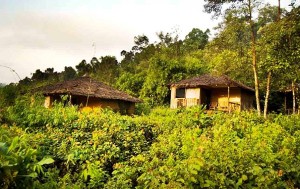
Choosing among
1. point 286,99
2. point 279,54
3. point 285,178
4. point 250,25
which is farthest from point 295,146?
point 286,99

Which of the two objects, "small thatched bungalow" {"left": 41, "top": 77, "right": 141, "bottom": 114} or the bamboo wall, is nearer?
"small thatched bungalow" {"left": 41, "top": 77, "right": 141, "bottom": 114}

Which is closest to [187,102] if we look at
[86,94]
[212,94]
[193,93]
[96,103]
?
[193,93]

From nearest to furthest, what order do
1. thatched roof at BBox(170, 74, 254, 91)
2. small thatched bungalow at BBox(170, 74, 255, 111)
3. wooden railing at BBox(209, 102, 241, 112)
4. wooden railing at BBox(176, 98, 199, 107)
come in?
thatched roof at BBox(170, 74, 254, 91) → wooden railing at BBox(209, 102, 241, 112) → small thatched bungalow at BBox(170, 74, 255, 111) → wooden railing at BBox(176, 98, 199, 107)

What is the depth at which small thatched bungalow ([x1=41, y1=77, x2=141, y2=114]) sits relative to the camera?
878 inches

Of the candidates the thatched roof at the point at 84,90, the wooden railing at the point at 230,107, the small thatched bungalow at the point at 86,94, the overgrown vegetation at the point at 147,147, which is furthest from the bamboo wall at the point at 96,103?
the overgrown vegetation at the point at 147,147

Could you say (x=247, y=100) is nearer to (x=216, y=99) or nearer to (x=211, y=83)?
(x=216, y=99)

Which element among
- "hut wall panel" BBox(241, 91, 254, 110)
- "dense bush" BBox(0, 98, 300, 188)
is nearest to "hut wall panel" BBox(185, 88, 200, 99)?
"hut wall panel" BBox(241, 91, 254, 110)

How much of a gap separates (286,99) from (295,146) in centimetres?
2734

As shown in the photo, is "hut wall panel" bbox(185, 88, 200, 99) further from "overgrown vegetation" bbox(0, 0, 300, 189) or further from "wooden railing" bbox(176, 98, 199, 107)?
Result: "overgrown vegetation" bbox(0, 0, 300, 189)

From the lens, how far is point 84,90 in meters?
22.8

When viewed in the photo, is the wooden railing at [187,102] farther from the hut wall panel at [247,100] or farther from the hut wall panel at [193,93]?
the hut wall panel at [247,100]

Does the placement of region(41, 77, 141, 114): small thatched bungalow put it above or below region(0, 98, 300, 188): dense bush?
above

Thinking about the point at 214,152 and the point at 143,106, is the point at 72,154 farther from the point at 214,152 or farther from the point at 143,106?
the point at 143,106

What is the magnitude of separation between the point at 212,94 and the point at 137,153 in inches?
952
